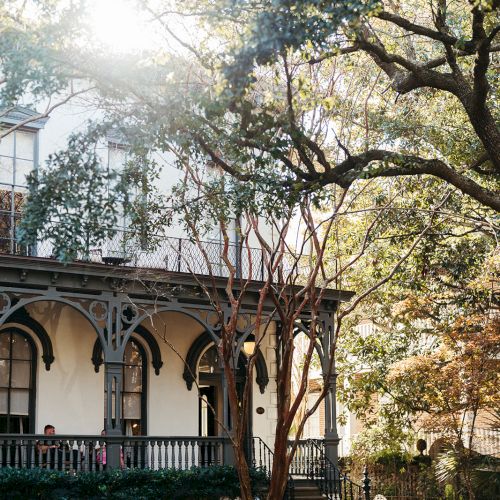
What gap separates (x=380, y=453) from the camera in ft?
90.8

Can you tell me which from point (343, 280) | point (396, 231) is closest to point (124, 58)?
point (396, 231)

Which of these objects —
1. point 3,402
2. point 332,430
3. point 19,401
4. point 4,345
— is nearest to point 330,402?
point 332,430

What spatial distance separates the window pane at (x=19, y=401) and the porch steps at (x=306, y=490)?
5.85 meters

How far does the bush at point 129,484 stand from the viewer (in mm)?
17359

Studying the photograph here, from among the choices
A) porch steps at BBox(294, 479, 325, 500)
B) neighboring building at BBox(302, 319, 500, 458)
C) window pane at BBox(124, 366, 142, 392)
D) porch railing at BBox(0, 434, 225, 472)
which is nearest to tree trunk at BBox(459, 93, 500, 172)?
porch railing at BBox(0, 434, 225, 472)

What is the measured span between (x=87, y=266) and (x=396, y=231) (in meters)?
5.99

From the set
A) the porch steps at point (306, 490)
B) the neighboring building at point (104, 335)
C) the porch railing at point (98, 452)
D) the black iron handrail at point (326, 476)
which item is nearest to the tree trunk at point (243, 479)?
the porch railing at point (98, 452)

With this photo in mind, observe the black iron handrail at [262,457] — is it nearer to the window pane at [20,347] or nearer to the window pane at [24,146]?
the window pane at [20,347]

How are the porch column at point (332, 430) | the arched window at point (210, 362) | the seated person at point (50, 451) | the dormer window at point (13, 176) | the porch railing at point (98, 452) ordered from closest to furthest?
1. the porch railing at point (98, 452)
2. the seated person at point (50, 451)
3. the dormer window at point (13, 176)
4. the porch column at point (332, 430)
5. the arched window at point (210, 362)

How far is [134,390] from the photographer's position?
21.8 metres

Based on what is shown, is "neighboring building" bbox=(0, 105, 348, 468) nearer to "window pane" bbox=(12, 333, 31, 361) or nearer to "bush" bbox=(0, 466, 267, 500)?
"window pane" bbox=(12, 333, 31, 361)

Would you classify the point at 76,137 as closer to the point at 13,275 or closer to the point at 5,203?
the point at 13,275

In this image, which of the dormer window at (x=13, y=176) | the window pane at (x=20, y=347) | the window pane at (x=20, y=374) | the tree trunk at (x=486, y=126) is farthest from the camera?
the window pane at (x=20, y=347)

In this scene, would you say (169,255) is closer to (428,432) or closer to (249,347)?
(249,347)
